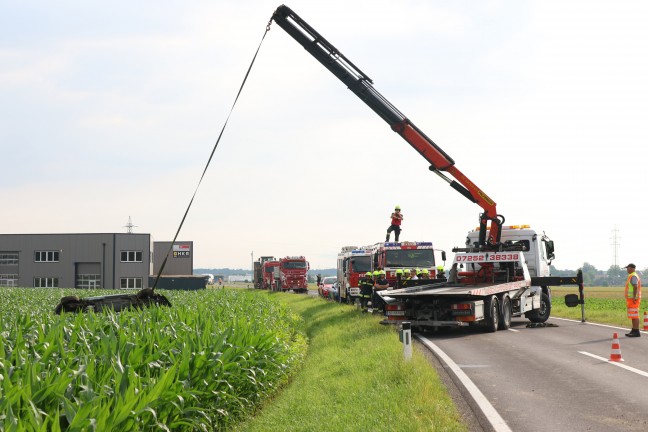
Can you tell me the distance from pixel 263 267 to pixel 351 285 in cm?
4180

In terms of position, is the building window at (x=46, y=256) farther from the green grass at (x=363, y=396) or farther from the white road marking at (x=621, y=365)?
the white road marking at (x=621, y=365)

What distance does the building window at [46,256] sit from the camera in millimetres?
81938

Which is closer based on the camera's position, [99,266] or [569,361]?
[569,361]

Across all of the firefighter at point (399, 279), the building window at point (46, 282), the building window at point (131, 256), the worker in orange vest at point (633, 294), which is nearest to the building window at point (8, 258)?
the building window at point (46, 282)

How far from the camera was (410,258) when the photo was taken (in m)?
27.3

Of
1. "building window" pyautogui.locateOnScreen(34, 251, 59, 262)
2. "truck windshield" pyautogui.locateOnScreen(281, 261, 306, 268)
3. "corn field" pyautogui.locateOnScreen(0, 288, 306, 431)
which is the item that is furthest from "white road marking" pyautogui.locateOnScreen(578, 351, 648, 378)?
"building window" pyautogui.locateOnScreen(34, 251, 59, 262)

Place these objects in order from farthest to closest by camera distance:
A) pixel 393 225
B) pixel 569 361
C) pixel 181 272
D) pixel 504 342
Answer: pixel 181 272, pixel 393 225, pixel 504 342, pixel 569 361

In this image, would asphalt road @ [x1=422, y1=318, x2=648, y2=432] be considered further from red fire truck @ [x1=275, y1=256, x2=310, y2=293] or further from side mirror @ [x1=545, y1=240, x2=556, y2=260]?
red fire truck @ [x1=275, y1=256, x2=310, y2=293]

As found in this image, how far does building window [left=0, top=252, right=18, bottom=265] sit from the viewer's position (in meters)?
81.8

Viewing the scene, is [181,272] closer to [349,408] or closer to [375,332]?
[375,332]

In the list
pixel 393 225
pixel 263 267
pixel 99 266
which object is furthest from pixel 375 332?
pixel 99 266

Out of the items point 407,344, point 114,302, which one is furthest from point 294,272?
point 407,344

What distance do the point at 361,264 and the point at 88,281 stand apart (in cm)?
5725

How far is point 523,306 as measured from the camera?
70.2 ft
